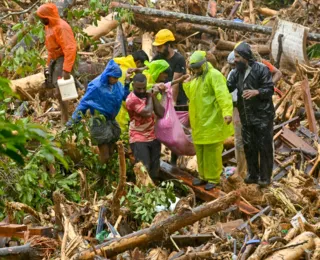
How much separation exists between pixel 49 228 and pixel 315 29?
31.4ft

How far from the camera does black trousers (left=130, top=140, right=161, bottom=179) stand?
10.4 meters

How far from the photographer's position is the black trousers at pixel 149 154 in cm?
1035

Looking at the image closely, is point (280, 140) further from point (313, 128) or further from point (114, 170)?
point (114, 170)

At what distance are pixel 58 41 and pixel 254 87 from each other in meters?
2.51

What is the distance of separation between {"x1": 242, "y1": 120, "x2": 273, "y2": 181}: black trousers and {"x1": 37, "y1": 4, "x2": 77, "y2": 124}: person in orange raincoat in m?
2.26

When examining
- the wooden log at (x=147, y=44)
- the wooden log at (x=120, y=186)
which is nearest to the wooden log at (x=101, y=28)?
the wooden log at (x=147, y=44)

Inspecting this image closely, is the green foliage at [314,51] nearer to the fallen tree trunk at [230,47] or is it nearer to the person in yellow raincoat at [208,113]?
the fallen tree trunk at [230,47]

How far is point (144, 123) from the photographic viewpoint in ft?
33.9

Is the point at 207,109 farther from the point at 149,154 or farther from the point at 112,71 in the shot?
the point at 112,71

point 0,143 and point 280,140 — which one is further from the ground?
point 0,143

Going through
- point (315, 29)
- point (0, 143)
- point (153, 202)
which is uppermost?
point (0, 143)

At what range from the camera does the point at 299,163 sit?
11.6m

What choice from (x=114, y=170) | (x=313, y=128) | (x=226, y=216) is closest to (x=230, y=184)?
(x=226, y=216)

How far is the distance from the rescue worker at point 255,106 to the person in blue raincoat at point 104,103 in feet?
4.25
